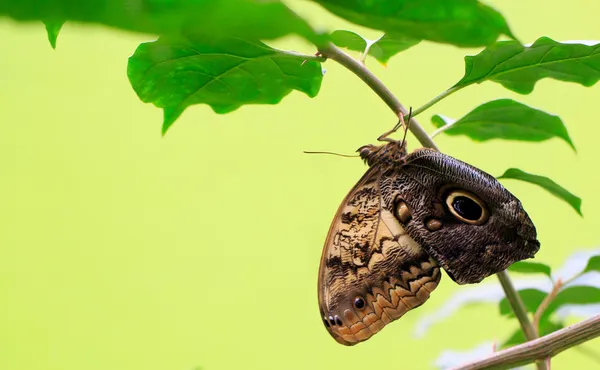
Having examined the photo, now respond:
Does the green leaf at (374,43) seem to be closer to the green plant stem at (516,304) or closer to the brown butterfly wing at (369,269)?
the brown butterfly wing at (369,269)

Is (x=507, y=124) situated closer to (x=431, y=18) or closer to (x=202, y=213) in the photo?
(x=431, y=18)

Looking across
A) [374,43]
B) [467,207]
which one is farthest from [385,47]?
[467,207]

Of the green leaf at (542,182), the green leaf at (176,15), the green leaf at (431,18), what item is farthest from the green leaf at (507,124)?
the green leaf at (176,15)

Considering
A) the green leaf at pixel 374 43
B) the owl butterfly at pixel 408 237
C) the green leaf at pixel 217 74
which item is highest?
the green leaf at pixel 374 43

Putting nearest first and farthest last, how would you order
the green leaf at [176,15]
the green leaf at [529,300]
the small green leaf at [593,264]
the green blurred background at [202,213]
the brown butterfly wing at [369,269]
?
1. the green leaf at [176,15]
2. the brown butterfly wing at [369,269]
3. the small green leaf at [593,264]
4. the green leaf at [529,300]
5. the green blurred background at [202,213]

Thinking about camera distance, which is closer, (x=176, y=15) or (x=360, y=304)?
(x=176, y=15)

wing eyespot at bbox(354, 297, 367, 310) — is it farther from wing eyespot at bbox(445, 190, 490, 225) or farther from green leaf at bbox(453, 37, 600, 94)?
green leaf at bbox(453, 37, 600, 94)

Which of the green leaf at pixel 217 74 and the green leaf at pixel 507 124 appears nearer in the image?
the green leaf at pixel 217 74
